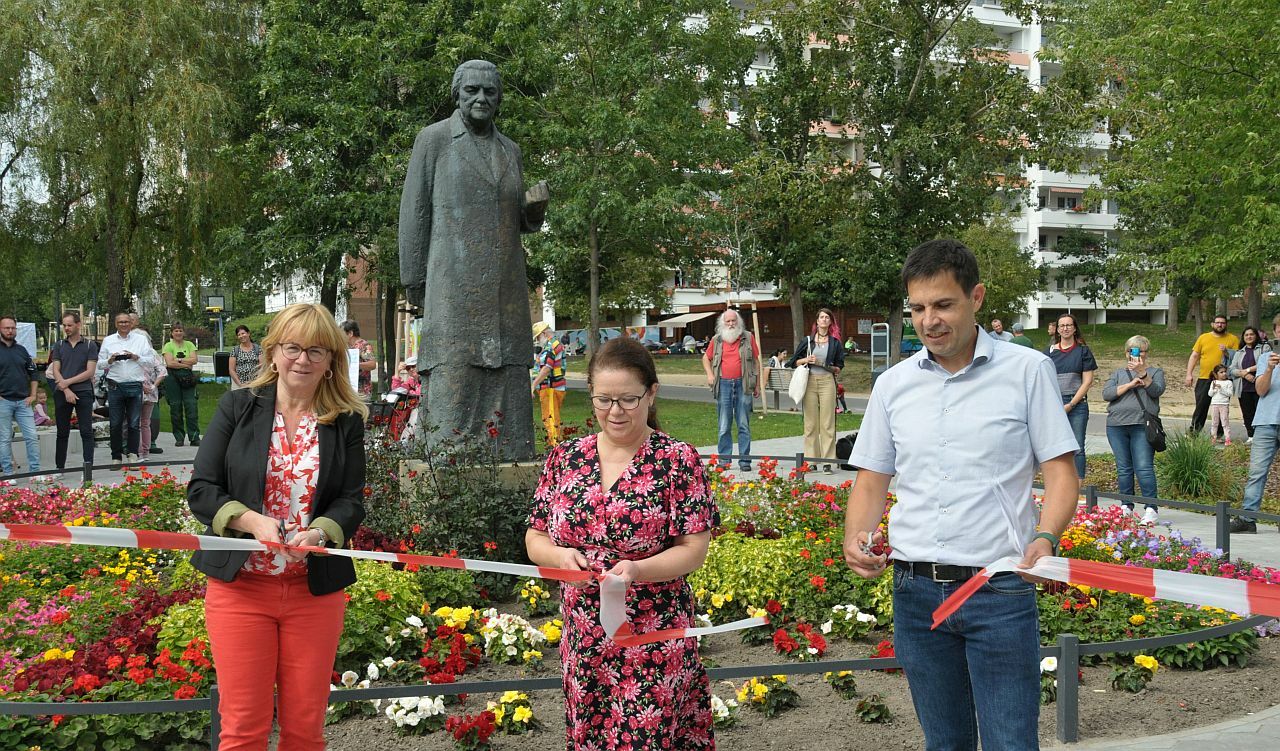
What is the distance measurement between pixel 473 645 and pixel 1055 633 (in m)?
3.00

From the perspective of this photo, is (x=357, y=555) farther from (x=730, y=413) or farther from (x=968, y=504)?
(x=730, y=413)

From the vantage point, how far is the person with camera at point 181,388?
1681 centimetres

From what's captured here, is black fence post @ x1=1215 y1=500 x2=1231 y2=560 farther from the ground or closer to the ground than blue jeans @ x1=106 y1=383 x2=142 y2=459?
closer to the ground

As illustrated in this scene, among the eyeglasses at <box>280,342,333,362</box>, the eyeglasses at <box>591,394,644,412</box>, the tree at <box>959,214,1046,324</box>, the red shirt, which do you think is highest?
the tree at <box>959,214,1046,324</box>

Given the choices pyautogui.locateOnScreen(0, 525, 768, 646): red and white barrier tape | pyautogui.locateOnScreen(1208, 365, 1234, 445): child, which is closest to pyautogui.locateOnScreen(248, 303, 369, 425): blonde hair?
pyautogui.locateOnScreen(0, 525, 768, 646): red and white barrier tape

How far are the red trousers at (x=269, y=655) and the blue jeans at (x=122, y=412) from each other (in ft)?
39.7

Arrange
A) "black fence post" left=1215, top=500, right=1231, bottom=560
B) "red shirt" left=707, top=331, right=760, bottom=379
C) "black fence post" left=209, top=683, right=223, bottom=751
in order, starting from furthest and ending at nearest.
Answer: "red shirt" left=707, top=331, right=760, bottom=379 < "black fence post" left=1215, top=500, right=1231, bottom=560 < "black fence post" left=209, top=683, right=223, bottom=751

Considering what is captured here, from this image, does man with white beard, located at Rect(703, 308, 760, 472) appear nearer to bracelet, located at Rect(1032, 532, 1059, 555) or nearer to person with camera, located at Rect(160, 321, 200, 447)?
person with camera, located at Rect(160, 321, 200, 447)

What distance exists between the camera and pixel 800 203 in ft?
93.1

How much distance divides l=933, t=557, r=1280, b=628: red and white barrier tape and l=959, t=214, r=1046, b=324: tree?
139 feet

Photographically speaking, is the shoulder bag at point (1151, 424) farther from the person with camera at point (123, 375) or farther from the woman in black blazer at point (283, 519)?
the person with camera at point (123, 375)

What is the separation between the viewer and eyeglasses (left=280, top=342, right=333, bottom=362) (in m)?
3.53

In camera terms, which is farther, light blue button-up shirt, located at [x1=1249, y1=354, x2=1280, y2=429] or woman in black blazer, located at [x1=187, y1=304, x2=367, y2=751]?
light blue button-up shirt, located at [x1=1249, y1=354, x2=1280, y2=429]

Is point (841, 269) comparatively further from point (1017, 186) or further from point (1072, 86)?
point (1072, 86)
